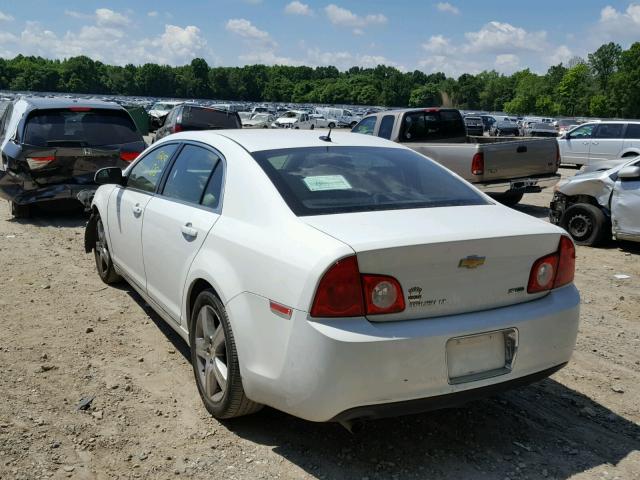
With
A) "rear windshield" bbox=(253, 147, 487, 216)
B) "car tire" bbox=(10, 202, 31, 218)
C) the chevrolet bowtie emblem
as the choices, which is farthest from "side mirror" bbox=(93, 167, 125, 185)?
"car tire" bbox=(10, 202, 31, 218)

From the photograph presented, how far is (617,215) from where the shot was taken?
26.1ft

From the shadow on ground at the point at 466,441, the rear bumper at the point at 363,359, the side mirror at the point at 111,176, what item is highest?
the side mirror at the point at 111,176

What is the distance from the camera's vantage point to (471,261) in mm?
2889

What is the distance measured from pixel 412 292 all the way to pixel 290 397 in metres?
0.74

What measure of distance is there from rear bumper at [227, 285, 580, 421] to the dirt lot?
431mm

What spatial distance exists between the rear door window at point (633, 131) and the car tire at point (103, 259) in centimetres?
1771

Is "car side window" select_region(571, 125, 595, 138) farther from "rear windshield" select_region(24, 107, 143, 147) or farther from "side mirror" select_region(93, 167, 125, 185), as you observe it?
"side mirror" select_region(93, 167, 125, 185)

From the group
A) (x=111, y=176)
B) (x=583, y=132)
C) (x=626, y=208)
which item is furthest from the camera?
(x=583, y=132)

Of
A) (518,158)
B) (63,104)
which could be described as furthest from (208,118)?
(518,158)

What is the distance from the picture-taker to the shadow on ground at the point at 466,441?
3.06m

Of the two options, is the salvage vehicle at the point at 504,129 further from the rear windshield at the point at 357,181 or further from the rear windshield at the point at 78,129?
the rear windshield at the point at 357,181

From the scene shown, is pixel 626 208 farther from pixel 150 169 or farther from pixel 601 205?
pixel 150 169

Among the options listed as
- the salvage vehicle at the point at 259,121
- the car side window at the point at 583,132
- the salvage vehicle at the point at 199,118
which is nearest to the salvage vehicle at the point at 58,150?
the salvage vehicle at the point at 199,118

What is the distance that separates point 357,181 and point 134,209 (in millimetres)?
2022
